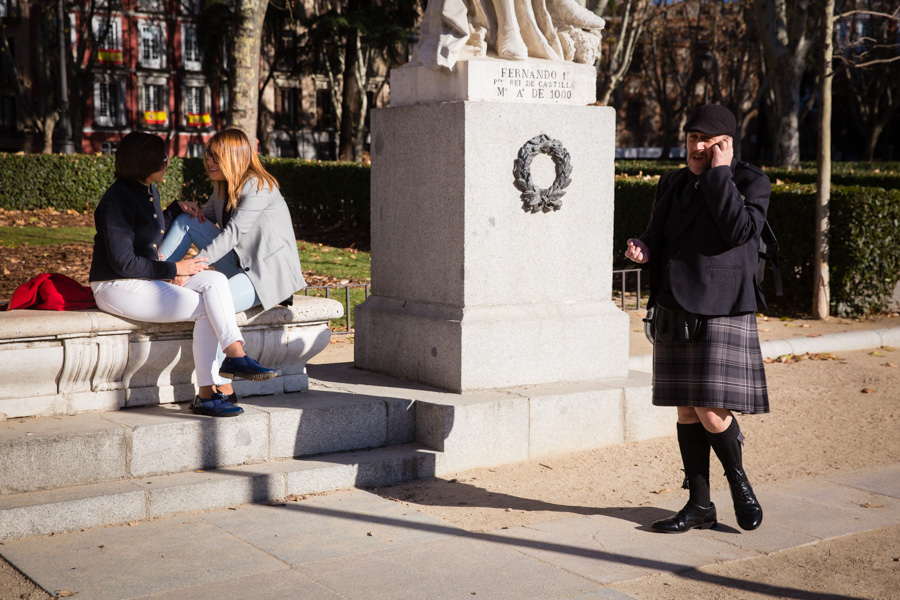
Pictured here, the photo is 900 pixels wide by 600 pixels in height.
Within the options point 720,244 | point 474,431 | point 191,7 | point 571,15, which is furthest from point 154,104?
point 720,244

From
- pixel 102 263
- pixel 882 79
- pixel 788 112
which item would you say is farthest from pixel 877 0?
pixel 102 263

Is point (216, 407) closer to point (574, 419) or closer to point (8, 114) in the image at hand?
point (574, 419)

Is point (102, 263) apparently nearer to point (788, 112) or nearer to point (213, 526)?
point (213, 526)

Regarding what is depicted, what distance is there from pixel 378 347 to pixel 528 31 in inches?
92.1

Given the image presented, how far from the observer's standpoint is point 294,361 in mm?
5941

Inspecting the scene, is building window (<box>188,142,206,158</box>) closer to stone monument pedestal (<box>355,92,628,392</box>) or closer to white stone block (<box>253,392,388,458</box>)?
stone monument pedestal (<box>355,92,628,392</box>)

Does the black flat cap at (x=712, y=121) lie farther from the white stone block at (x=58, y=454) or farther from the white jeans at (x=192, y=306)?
the white stone block at (x=58, y=454)

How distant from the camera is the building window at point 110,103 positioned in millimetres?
51469

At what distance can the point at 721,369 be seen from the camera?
171 inches

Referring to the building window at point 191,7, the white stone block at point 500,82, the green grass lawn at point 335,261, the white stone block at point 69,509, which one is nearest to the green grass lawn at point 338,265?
the green grass lawn at point 335,261

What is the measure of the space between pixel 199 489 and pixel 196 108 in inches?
2047

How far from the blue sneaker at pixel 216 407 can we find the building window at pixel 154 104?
5018 centimetres

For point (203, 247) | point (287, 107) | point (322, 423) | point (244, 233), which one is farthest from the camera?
point (287, 107)

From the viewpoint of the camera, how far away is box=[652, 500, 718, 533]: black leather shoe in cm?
454
